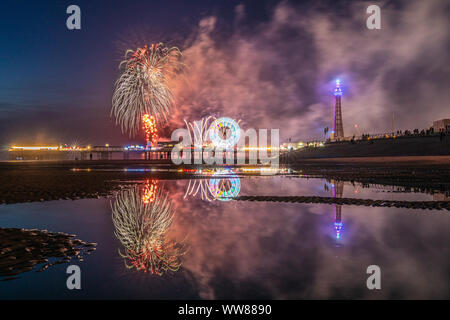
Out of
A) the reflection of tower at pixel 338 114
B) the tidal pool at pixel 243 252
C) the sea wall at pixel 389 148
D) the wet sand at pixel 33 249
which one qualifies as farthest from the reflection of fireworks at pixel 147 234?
the reflection of tower at pixel 338 114

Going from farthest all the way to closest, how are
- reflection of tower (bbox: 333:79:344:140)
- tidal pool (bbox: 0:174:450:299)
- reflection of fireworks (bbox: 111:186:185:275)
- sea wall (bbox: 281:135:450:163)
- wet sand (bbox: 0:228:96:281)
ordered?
reflection of tower (bbox: 333:79:344:140), sea wall (bbox: 281:135:450:163), reflection of fireworks (bbox: 111:186:185:275), wet sand (bbox: 0:228:96:281), tidal pool (bbox: 0:174:450:299)

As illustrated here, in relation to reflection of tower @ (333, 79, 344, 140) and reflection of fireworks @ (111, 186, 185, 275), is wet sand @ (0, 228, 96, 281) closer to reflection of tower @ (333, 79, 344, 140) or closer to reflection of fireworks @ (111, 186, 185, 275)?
reflection of fireworks @ (111, 186, 185, 275)

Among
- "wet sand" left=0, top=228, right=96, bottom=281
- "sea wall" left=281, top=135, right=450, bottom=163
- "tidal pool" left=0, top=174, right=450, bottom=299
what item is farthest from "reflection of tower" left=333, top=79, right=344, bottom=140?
"wet sand" left=0, top=228, right=96, bottom=281

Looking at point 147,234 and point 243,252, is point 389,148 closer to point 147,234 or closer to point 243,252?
point 243,252

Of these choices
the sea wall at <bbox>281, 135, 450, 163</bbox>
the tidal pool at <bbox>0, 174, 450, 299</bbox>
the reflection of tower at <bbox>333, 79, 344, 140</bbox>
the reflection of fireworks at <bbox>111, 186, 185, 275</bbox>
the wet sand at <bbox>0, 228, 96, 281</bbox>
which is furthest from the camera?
the reflection of tower at <bbox>333, 79, 344, 140</bbox>

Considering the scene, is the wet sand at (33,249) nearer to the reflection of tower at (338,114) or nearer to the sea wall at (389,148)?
the sea wall at (389,148)

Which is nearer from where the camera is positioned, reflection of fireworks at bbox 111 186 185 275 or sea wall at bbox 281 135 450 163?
reflection of fireworks at bbox 111 186 185 275

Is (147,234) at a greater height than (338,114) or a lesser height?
lesser

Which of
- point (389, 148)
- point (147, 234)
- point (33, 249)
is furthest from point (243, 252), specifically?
point (389, 148)

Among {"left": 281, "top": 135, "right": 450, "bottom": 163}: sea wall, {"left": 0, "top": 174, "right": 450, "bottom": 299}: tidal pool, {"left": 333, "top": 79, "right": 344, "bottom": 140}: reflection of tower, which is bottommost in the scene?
{"left": 0, "top": 174, "right": 450, "bottom": 299}: tidal pool
